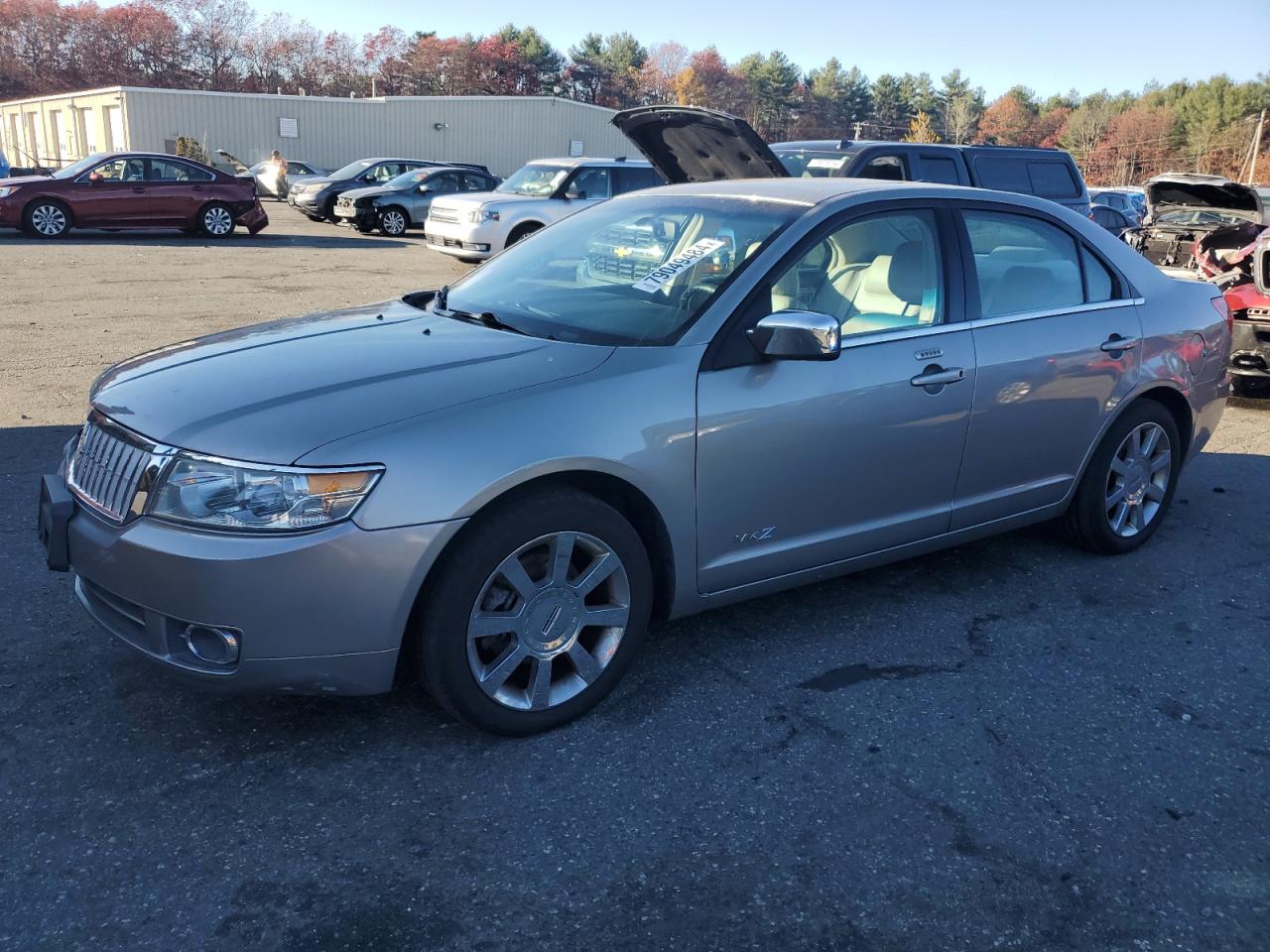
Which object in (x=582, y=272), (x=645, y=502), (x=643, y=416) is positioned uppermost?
(x=582, y=272)

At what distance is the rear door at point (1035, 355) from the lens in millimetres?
4195

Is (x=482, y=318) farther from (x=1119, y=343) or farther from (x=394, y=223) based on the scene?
(x=394, y=223)

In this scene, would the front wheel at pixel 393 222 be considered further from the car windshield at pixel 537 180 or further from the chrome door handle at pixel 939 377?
the chrome door handle at pixel 939 377

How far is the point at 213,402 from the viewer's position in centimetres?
305

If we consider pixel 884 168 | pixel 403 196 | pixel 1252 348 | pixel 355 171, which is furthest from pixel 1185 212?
pixel 355 171

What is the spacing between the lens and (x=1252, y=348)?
830 cm

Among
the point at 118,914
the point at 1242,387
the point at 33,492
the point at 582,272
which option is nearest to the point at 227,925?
the point at 118,914

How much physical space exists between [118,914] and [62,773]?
0.69 m

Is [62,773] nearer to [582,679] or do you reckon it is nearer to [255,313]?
[582,679]

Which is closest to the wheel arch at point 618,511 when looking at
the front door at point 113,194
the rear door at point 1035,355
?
the rear door at point 1035,355

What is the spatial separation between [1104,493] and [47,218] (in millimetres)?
18296

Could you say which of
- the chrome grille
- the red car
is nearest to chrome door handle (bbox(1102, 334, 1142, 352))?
the chrome grille

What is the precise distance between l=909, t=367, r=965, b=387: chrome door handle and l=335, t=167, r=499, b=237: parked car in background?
63.6ft

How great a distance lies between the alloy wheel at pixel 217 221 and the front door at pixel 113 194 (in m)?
1.07
